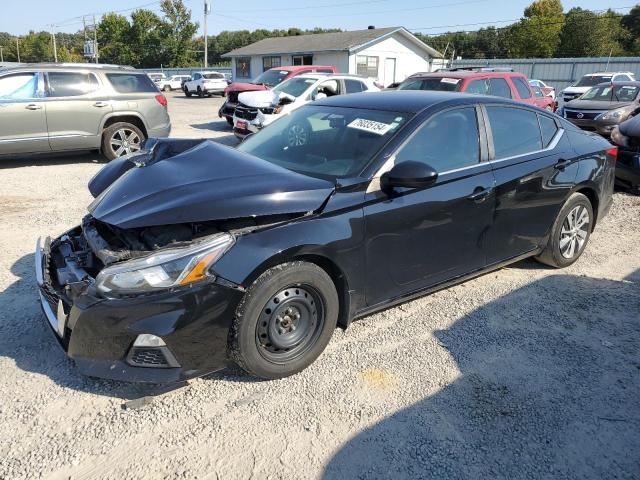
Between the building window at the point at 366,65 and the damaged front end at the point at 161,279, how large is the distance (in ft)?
108

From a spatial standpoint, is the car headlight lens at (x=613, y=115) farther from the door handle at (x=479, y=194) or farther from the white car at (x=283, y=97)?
the door handle at (x=479, y=194)

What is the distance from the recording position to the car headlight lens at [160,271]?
8.42 ft

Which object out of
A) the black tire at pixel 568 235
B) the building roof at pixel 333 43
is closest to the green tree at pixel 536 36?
A: the building roof at pixel 333 43

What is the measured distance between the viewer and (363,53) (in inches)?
1332

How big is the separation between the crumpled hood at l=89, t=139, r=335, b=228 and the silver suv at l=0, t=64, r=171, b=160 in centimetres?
629

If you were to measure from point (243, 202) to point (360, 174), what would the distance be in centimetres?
82

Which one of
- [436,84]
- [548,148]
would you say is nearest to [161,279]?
[548,148]

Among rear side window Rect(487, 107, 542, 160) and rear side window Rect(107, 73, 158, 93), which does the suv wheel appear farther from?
rear side window Rect(487, 107, 542, 160)

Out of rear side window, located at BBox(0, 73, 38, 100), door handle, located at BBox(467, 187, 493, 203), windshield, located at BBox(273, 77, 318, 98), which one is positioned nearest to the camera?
door handle, located at BBox(467, 187, 493, 203)

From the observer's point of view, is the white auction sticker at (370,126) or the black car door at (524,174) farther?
the black car door at (524,174)

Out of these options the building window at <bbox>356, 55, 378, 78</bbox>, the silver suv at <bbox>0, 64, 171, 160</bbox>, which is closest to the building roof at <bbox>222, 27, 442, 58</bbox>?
the building window at <bbox>356, 55, 378, 78</bbox>

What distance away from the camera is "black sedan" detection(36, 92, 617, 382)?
2.61 metres

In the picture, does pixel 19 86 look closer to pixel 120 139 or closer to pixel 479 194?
pixel 120 139

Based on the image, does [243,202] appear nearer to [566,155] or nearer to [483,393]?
[483,393]
